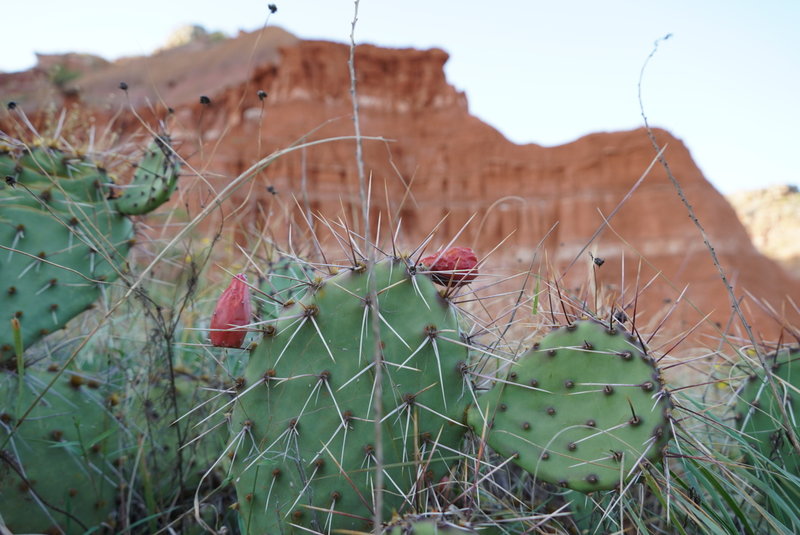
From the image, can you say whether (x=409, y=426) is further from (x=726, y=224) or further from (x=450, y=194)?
(x=726, y=224)

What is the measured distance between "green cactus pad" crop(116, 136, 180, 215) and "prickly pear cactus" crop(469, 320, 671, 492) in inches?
46.8

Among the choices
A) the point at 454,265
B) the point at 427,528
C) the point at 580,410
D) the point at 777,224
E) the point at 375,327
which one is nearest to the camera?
the point at 375,327

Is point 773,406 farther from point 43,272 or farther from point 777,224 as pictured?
point 777,224

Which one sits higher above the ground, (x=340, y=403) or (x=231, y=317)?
(x=231, y=317)

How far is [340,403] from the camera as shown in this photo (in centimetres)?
109

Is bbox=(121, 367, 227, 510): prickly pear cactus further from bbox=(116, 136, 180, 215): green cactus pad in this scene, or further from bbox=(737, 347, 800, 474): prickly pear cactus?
bbox=(737, 347, 800, 474): prickly pear cactus

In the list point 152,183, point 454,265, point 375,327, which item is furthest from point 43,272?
point 375,327

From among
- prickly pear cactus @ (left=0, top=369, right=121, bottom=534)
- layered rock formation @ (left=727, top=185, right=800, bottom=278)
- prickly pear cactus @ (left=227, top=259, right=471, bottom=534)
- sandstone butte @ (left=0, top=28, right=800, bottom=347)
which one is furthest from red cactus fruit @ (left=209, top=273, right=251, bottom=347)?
layered rock formation @ (left=727, top=185, right=800, bottom=278)

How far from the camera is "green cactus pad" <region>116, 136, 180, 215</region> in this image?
5.76 ft

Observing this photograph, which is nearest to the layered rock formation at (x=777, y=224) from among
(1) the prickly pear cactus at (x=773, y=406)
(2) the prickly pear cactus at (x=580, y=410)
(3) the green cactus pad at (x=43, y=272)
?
(1) the prickly pear cactus at (x=773, y=406)

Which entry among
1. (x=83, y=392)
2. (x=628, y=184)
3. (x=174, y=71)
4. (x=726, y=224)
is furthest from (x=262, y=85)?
(x=83, y=392)

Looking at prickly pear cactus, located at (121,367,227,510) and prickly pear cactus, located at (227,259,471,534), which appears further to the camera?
prickly pear cactus, located at (121,367,227,510)

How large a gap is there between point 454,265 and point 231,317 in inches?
18.4

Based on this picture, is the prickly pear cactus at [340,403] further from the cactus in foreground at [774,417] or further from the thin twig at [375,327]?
the cactus in foreground at [774,417]
